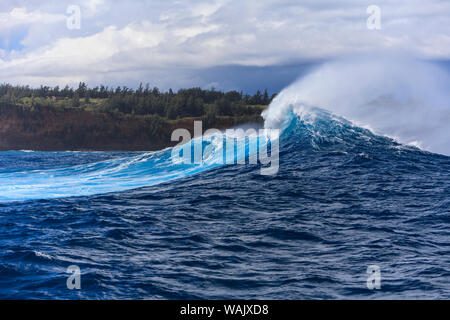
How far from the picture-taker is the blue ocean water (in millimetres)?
8242

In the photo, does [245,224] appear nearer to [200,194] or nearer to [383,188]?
[200,194]

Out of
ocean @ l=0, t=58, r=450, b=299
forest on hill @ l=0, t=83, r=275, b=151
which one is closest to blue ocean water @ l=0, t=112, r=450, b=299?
ocean @ l=0, t=58, r=450, b=299

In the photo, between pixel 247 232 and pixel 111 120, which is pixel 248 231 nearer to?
pixel 247 232

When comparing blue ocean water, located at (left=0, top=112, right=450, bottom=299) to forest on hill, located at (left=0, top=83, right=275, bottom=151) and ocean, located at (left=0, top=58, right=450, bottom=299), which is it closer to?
ocean, located at (left=0, top=58, right=450, bottom=299)

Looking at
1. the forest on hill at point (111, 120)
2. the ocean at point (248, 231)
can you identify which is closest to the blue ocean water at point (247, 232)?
the ocean at point (248, 231)

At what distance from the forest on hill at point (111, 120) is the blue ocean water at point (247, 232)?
194 feet

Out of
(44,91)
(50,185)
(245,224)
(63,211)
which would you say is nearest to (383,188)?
(245,224)

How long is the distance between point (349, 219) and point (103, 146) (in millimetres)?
71143

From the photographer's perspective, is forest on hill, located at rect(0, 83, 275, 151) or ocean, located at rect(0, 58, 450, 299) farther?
forest on hill, located at rect(0, 83, 275, 151)

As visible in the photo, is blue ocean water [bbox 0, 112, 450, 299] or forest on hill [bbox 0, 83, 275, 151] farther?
forest on hill [bbox 0, 83, 275, 151]

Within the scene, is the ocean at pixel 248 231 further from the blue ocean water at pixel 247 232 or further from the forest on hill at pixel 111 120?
the forest on hill at pixel 111 120

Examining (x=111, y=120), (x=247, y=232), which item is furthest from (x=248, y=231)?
(x=111, y=120)

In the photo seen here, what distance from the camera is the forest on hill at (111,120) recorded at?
80.9 meters

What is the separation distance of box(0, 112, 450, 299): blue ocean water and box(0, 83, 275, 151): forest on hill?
5908cm
